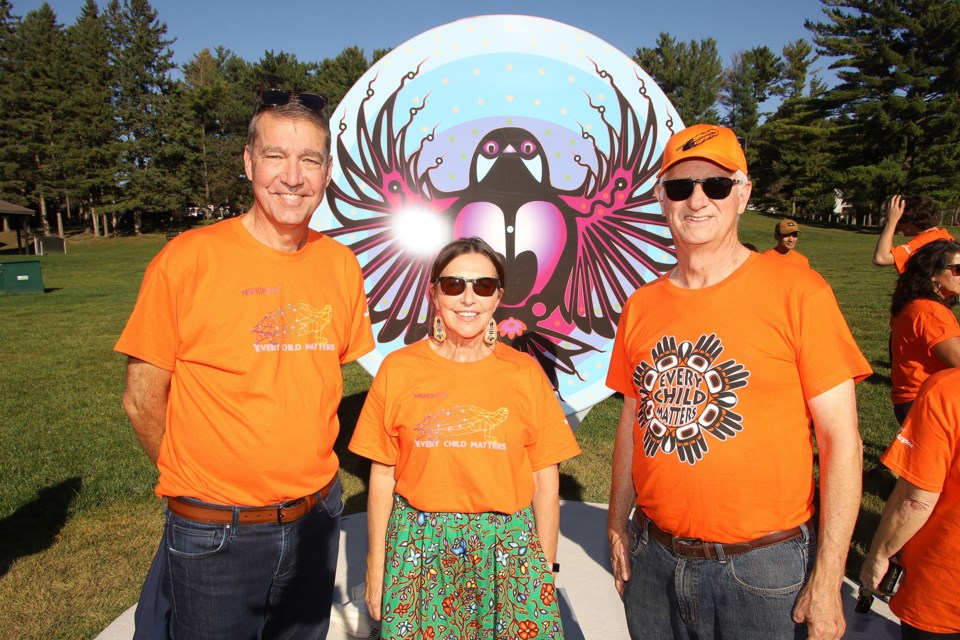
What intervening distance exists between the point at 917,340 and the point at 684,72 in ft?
175

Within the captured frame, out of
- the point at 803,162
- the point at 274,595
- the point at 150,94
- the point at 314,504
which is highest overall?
the point at 150,94

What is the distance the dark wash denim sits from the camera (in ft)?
6.25

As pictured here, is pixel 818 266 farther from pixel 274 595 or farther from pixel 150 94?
pixel 150 94

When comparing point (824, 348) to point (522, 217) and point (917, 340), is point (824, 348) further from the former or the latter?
point (917, 340)

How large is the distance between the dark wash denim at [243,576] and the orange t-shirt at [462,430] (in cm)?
36

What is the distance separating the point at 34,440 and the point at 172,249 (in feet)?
19.2

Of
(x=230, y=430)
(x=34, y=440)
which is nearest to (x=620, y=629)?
(x=230, y=430)

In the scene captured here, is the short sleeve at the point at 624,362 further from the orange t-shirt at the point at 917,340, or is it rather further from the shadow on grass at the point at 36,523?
the shadow on grass at the point at 36,523

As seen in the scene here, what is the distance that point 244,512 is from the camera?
6.28ft

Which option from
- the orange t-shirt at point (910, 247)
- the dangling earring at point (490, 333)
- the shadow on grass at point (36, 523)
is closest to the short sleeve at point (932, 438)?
the dangling earring at point (490, 333)

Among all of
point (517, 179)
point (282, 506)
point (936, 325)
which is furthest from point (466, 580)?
point (936, 325)

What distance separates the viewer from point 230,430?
1887mm

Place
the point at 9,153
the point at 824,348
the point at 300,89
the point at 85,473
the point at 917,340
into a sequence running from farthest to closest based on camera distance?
the point at 9,153 < the point at 300,89 < the point at 85,473 < the point at 917,340 < the point at 824,348

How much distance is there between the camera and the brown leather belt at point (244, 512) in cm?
189
